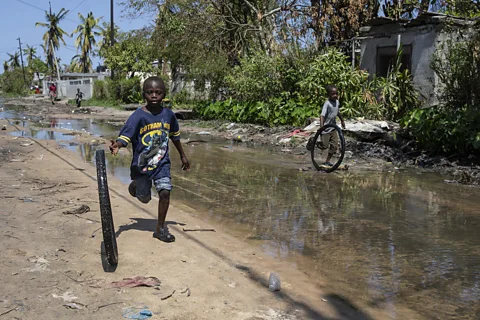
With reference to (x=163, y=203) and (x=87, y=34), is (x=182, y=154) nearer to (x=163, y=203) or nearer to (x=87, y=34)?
Result: (x=163, y=203)

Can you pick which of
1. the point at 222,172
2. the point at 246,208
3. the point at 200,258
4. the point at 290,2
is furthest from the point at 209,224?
the point at 290,2

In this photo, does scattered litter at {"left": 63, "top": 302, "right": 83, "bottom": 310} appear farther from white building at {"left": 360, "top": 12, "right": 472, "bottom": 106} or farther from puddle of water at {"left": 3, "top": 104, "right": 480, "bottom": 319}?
Answer: white building at {"left": 360, "top": 12, "right": 472, "bottom": 106}

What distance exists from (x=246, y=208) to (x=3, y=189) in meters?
3.45

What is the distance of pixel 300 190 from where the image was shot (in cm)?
809

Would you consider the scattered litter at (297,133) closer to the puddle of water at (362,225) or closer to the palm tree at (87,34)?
the puddle of water at (362,225)

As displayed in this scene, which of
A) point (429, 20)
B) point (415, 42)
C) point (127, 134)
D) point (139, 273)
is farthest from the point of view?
point (415, 42)

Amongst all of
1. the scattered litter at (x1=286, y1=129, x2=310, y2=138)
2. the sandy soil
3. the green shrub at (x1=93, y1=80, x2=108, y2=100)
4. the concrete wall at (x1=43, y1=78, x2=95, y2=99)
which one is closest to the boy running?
the sandy soil

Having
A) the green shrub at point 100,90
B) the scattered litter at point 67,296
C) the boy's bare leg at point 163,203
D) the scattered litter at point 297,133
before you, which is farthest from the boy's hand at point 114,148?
the green shrub at point 100,90

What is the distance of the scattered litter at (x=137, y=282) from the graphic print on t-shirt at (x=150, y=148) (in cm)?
123

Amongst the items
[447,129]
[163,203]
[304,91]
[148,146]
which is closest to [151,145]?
[148,146]

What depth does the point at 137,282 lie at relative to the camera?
3762mm

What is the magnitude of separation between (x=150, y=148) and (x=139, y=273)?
1.28 m

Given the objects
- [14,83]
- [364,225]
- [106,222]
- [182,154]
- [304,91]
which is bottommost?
[364,225]

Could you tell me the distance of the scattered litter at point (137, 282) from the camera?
3.70 meters
